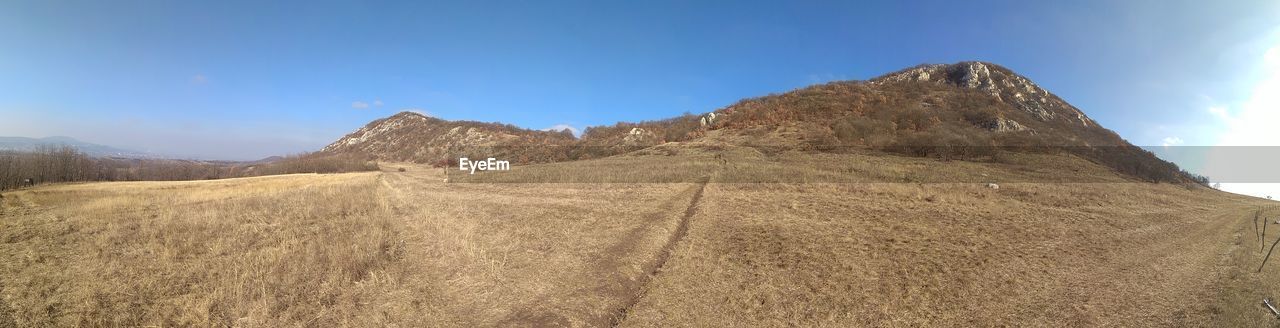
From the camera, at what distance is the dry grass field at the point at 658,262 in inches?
217

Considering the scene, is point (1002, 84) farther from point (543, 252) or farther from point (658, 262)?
point (543, 252)

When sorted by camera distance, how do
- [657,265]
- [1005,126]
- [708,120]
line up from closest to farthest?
[657,265] → [1005,126] → [708,120]

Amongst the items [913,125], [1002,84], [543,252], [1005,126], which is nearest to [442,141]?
[913,125]

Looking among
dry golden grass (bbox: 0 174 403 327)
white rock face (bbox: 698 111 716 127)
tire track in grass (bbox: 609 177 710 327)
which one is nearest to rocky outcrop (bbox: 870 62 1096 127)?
white rock face (bbox: 698 111 716 127)

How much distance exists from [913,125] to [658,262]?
3269cm

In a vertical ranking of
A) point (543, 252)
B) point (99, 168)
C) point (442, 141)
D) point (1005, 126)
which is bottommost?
point (543, 252)

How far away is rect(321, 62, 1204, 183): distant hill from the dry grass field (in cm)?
1229

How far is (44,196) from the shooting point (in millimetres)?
24375

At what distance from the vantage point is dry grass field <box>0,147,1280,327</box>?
552cm

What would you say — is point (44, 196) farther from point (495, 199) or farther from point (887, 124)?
point (887, 124)

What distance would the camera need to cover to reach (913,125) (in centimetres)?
3256

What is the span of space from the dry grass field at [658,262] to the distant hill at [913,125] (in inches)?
484

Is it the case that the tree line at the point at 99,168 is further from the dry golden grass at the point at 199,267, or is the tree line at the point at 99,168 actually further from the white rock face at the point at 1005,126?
the white rock face at the point at 1005,126

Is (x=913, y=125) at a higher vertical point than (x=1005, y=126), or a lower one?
higher
